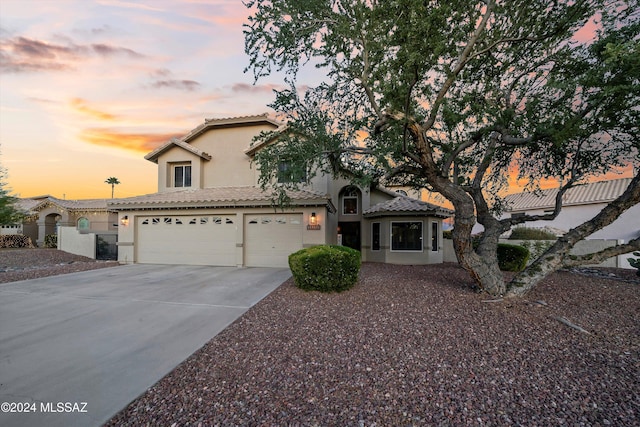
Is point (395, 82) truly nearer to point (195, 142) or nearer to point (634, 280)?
point (634, 280)

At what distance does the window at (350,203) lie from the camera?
15.0m

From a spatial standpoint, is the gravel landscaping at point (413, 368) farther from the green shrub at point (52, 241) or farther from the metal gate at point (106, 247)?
the green shrub at point (52, 241)

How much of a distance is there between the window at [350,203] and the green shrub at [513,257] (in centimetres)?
702

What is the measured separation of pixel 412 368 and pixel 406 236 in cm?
1058

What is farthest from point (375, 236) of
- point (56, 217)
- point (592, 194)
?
point (56, 217)

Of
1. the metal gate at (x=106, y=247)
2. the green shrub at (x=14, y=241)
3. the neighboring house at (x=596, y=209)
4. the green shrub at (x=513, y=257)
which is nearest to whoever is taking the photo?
the green shrub at (x=513, y=257)

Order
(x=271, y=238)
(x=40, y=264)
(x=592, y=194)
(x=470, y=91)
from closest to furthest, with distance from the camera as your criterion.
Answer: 1. (x=470, y=91)
2. (x=271, y=238)
3. (x=40, y=264)
4. (x=592, y=194)

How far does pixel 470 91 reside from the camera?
771cm

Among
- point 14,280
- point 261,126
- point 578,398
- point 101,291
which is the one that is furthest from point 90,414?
point 261,126

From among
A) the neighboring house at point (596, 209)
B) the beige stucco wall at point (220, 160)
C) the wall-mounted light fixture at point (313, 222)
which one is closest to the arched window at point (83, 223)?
the beige stucco wall at point (220, 160)

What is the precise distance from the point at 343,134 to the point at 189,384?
692 centimetres

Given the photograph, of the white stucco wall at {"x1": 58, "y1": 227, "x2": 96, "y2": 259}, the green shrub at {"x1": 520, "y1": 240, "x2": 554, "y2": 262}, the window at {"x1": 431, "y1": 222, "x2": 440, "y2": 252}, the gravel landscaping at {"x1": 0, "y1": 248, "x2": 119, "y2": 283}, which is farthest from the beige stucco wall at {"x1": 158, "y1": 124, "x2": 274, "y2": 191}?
the green shrub at {"x1": 520, "y1": 240, "x2": 554, "y2": 262}

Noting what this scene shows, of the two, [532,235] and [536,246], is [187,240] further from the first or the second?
[532,235]

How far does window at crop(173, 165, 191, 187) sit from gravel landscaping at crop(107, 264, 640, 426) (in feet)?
35.0
